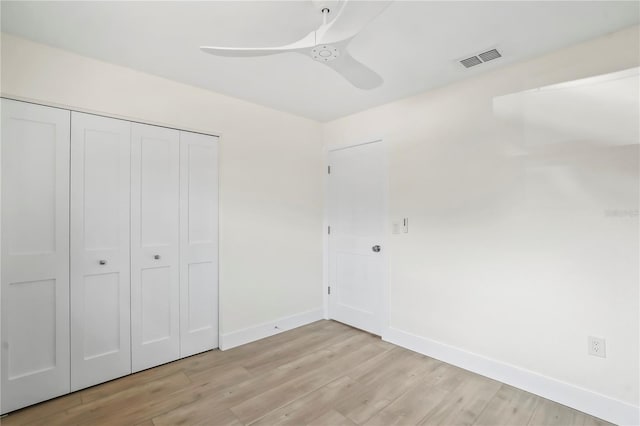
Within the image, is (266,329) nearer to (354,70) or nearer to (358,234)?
(358,234)

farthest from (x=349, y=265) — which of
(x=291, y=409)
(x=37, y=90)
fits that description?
(x=37, y=90)

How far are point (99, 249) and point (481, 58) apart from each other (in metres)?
3.24

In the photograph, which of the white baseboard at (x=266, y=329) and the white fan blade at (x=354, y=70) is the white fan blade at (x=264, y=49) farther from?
the white baseboard at (x=266, y=329)

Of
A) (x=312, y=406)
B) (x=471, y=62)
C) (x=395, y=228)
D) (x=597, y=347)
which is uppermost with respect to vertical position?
(x=471, y=62)

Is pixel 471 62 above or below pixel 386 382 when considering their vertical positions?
above

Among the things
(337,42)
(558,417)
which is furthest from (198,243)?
(558,417)

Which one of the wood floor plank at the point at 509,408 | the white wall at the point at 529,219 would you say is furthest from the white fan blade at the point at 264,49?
the wood floor plank at the point at 509,408

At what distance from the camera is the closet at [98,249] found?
200 cm

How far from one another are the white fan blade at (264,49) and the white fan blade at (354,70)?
0.61 feet

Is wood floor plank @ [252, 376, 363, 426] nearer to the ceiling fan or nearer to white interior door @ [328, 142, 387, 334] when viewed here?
white interior door @ [328, 142, 387, 334]

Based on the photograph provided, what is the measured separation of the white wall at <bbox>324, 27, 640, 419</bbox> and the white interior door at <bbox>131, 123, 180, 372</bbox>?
2.13 m

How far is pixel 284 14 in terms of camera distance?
1.74 meters

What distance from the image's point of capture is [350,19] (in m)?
1.27

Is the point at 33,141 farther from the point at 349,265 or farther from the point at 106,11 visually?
the point at 349,265
